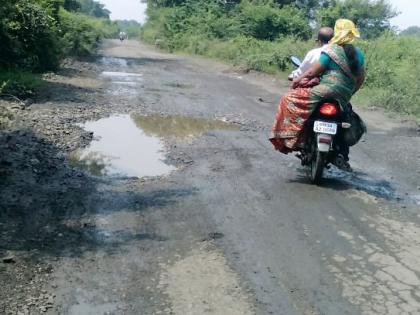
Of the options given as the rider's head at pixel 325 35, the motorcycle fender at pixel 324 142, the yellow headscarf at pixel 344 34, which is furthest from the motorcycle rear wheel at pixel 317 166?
the rider's head at pixel 325 35

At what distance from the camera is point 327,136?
6.38m

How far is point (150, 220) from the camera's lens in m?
5.15

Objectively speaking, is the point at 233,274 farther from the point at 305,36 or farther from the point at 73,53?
the point at 305,36

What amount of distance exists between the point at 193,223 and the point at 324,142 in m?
2.10

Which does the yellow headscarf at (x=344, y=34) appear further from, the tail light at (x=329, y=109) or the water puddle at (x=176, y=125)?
the water puddle at (x=176, y=125)

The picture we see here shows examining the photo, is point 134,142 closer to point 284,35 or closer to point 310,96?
point 310,96

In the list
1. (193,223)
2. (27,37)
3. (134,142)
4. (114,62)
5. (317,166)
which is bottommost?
(114,62)

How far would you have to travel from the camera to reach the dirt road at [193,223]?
3.75 m

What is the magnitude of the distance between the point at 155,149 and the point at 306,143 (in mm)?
2461

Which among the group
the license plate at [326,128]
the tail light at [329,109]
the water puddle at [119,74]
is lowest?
the water puddle at [119,74]

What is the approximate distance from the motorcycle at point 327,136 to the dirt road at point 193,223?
0.30 meters

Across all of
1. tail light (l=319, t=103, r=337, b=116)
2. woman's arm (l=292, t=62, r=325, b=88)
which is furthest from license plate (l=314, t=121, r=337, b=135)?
woman's arm (l=292, t=62, r=325, b=88)

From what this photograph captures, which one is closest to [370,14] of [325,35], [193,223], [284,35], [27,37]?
[284,35]

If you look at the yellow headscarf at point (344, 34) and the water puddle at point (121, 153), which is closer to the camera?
the yellow headscarf at point (344, 34)
